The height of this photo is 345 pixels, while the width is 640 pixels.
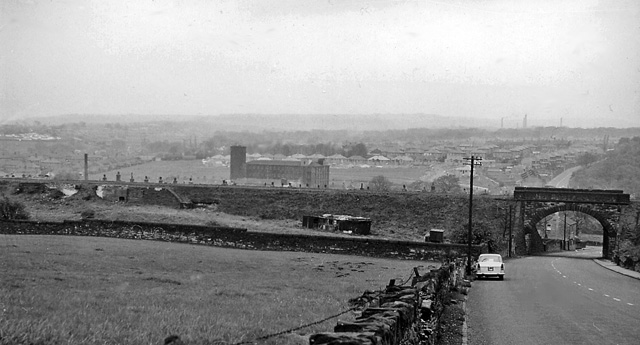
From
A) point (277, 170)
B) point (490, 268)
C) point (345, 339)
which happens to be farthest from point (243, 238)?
point (277, 170)

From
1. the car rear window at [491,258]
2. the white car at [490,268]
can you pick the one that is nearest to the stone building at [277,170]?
the car rear window at [491,258]

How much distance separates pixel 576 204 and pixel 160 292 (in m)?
48.9

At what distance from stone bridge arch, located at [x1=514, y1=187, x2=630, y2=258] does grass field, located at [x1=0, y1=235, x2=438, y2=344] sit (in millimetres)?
27076

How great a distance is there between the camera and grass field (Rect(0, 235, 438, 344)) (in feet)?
38.7

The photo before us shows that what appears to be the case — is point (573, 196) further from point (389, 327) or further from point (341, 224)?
point (389, 327)

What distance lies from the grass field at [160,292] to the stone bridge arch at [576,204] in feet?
88.8

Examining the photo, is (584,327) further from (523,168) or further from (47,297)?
(523,168)

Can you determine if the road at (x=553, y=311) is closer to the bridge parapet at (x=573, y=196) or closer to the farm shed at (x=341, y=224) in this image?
the farm shed at (x=341, y=224)

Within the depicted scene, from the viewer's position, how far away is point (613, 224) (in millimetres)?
59688

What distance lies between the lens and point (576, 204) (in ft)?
199

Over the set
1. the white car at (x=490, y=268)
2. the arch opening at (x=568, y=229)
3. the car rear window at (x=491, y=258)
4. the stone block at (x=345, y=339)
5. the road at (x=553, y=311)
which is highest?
the stone block at (x=345, y=339)

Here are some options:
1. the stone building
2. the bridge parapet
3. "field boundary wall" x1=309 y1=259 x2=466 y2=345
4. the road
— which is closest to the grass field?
"field boundary wall" x1=309 y1=259 x2=466 y2=345

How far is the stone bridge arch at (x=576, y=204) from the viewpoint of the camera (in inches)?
2361

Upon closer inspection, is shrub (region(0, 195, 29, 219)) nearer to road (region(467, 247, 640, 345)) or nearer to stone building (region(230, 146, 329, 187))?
road (region(467, 247, 640, 345))
